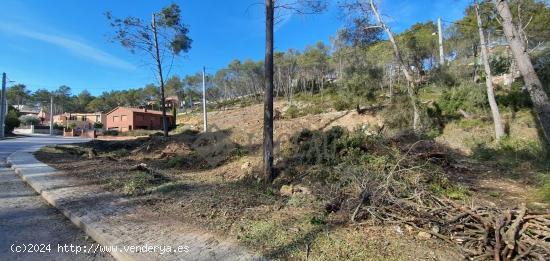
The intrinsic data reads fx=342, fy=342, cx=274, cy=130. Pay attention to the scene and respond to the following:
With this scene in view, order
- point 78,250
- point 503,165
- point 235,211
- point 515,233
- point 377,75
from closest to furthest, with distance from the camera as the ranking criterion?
point 515,233 < point 78,250 < point 235,211 < point 503,165 < point 377,75

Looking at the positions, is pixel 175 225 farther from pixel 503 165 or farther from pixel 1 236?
pixel 503 165

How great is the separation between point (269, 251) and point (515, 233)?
252cm

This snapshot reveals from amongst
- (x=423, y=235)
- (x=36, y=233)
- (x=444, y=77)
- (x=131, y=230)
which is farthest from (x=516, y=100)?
(x=36, y=233)

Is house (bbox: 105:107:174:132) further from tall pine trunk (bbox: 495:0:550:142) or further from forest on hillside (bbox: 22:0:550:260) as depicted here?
tall pine trunk (bbox: 495:0:550:142)

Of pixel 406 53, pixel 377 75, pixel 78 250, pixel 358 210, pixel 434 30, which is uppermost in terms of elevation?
pixel 434 30

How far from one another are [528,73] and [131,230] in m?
7.84

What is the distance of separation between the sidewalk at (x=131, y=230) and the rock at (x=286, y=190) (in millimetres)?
2247

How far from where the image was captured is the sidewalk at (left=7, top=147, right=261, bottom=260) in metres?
3.68

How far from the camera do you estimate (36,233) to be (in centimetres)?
457

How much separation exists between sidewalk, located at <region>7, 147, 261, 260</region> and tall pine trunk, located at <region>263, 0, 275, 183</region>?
281 centimetres

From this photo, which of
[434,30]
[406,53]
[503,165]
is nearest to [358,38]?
[503,165]

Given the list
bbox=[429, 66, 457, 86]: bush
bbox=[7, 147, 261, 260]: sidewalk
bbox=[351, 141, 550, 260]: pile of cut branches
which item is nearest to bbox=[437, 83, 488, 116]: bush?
bbox=[429, 66, 457, 86]: bush

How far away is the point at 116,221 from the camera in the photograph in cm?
487

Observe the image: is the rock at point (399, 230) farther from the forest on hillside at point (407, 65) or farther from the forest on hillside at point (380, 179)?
the forest on hillside at point (407, 65)
